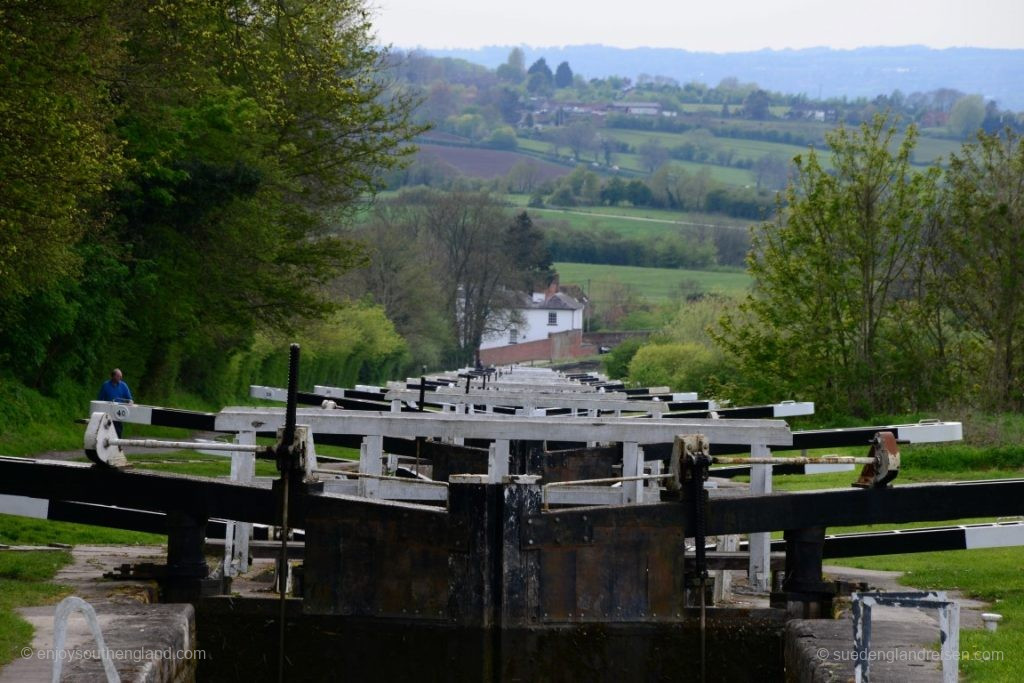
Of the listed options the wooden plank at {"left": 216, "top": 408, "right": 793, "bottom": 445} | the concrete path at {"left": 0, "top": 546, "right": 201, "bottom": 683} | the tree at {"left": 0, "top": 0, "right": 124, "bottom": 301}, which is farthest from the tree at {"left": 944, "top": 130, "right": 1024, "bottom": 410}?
the concrete path at {"left": 0, "top": 546, "right": 201, "bottom": 683}

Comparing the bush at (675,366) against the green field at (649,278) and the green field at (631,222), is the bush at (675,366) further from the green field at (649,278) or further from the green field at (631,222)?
the green field at (631,222)

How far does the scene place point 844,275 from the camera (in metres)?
38.8

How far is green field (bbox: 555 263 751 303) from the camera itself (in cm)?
14625

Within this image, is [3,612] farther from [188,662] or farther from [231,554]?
[231,554]

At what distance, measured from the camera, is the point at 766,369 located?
38906mm

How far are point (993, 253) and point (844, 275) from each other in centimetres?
403

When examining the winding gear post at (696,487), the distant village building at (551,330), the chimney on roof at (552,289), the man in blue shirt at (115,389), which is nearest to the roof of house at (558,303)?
the distant village building at (551,330)

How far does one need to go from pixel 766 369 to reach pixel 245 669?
27.1 meters

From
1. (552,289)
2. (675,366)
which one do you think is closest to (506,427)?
(675,366)

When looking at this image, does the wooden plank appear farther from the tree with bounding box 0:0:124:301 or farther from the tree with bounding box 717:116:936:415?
the tree with bounding box 717:116:936:415

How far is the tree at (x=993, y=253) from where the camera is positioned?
3525 cm

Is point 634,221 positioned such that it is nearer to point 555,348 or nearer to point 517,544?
point 555,348

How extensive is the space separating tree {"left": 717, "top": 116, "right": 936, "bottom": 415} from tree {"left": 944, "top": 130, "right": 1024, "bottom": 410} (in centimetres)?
124

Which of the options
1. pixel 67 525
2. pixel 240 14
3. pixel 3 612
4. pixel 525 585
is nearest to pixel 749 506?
pixel 525 585
